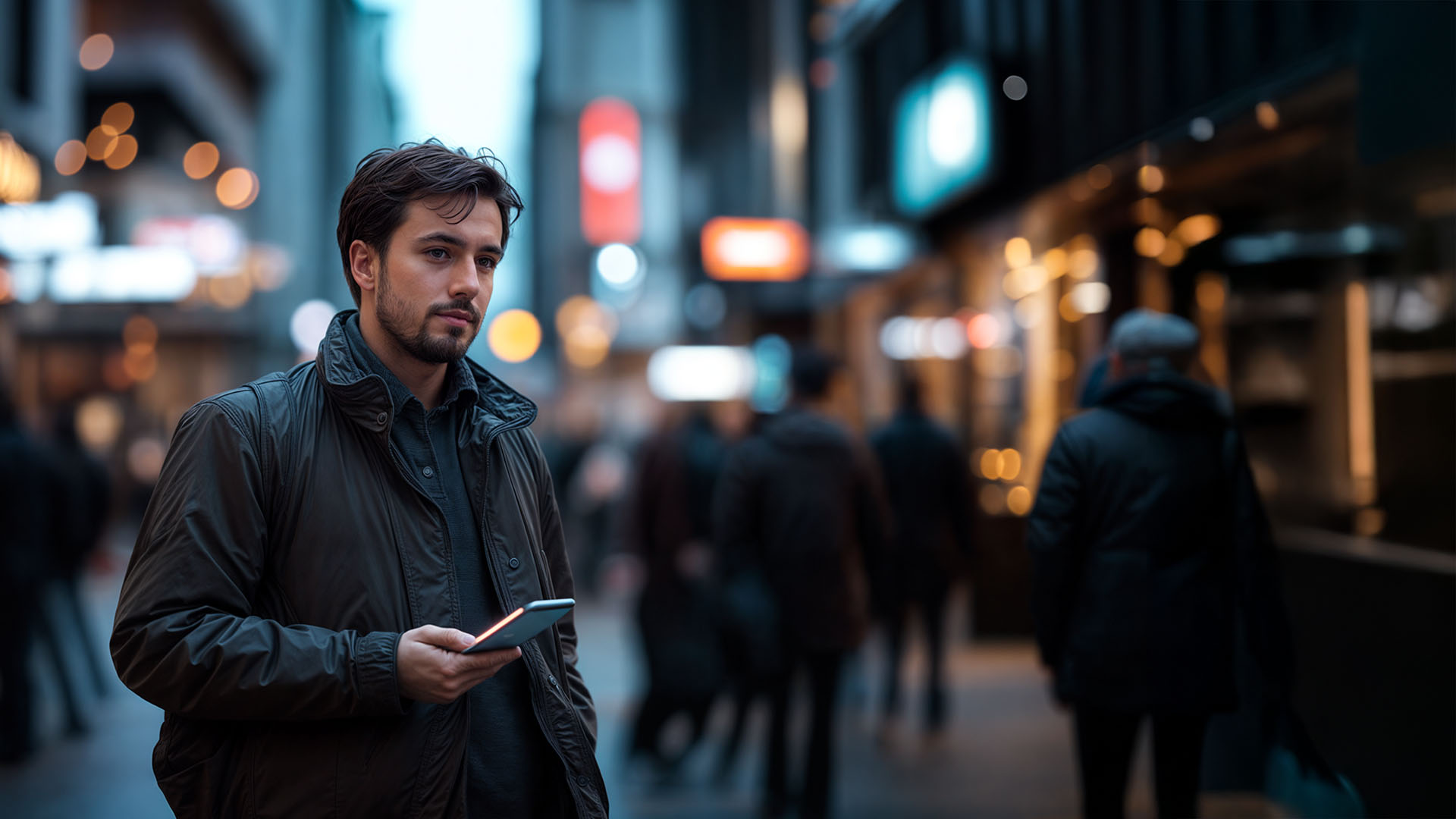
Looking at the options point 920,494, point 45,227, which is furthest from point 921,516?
point 45,227

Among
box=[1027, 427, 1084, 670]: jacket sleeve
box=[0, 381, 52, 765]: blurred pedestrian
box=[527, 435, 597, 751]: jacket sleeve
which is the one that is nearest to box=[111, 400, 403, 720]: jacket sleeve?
box=[527, 435, 597, 751]: jacket sleeve

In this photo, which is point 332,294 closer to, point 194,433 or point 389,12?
point 389,12

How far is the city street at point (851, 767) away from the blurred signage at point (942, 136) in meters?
3.89

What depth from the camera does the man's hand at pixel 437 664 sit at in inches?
79.7

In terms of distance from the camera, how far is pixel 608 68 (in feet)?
163

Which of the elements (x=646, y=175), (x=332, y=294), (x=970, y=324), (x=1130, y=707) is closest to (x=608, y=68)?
(x=646, y=175)

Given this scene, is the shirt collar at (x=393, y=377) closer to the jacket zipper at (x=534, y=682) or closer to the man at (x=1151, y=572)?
the jacket zipper at (x=534, y=682)

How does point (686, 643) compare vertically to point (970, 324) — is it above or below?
below

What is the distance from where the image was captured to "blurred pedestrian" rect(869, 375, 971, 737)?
7781 millimetres

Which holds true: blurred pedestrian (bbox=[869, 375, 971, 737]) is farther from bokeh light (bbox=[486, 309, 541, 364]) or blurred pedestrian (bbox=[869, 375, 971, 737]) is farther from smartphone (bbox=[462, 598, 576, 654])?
bokeh light (bbox=[486, 309, 541, 364])

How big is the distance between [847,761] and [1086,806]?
2930 mm

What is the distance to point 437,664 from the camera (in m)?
2.02

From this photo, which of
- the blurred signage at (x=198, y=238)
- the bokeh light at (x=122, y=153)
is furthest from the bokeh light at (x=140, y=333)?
the bokeh light at (x=122, y=153)

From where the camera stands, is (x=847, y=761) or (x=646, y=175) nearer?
(x=847, y=761)
